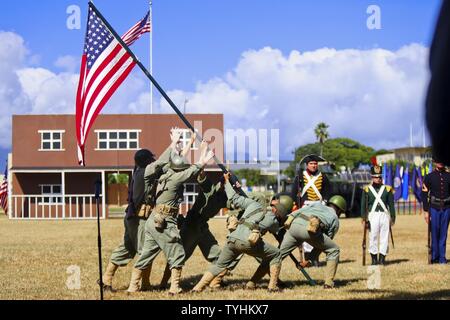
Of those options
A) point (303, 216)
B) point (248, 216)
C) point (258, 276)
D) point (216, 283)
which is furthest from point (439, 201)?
point (248, 216)

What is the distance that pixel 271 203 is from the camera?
34.4 feet

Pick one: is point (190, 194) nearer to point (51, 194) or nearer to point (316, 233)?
point (51, 194)

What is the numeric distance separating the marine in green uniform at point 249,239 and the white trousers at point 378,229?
5416 millimetres

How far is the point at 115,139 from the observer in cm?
4681

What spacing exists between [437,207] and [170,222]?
23.8 ft

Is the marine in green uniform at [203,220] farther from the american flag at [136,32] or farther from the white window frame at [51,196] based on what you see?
the white window frame at [51,196]

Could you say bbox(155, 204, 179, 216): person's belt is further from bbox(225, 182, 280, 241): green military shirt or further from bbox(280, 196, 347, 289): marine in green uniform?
bbox(280, 196, 347, 289): marine in green uniform

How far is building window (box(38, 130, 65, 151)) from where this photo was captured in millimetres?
47062

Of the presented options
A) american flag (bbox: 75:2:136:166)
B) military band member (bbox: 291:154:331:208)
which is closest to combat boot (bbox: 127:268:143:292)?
american flag (bbox: 75:2:136:166)

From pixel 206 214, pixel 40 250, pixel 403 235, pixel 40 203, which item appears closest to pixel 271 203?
pixel 206 214

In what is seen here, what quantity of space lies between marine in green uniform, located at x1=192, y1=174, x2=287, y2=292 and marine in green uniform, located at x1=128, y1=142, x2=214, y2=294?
44 cm

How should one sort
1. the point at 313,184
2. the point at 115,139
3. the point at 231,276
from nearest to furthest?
the point at 231,276 → the point at 313,184 → the point at 115,139
